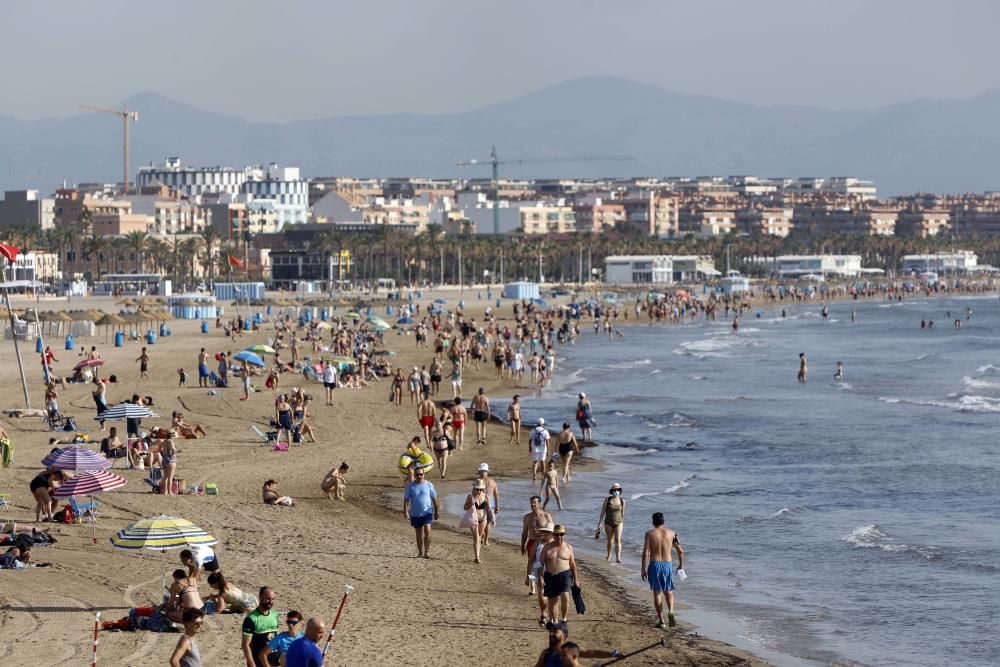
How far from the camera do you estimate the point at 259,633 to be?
12062 millimetres

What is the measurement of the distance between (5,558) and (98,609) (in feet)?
7.34

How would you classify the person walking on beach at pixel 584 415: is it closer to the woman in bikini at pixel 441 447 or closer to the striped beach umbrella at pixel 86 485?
the woman in bikini at pixel 441 447

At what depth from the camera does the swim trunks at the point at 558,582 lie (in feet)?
48.7

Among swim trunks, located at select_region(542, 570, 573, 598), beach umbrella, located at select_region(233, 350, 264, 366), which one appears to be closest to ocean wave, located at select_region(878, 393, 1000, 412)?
beach umbrella, located at select_region(233, 350, 264, 366)

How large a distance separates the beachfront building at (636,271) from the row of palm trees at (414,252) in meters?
3.38

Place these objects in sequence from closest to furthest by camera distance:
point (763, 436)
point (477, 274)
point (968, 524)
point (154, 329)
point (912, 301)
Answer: point (968, 524) < point (763, 436) < point (154, 329) < point (912, 301) < point (477, 274)

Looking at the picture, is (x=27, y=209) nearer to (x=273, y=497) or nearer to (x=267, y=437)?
(x=267, y=437)

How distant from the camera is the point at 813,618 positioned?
1753 centimetres

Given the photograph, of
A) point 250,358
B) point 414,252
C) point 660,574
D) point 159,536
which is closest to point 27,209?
point 414,252

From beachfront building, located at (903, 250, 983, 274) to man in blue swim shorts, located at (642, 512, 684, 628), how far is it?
180 meters

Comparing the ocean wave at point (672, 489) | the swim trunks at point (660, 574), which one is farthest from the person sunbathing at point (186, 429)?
the swim trunks at point (660, 574)

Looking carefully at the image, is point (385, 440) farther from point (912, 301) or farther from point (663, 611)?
point (912, 301)

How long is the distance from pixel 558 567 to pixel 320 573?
3.93m

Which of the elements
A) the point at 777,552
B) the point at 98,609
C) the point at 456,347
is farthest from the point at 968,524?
the point at 456,347
